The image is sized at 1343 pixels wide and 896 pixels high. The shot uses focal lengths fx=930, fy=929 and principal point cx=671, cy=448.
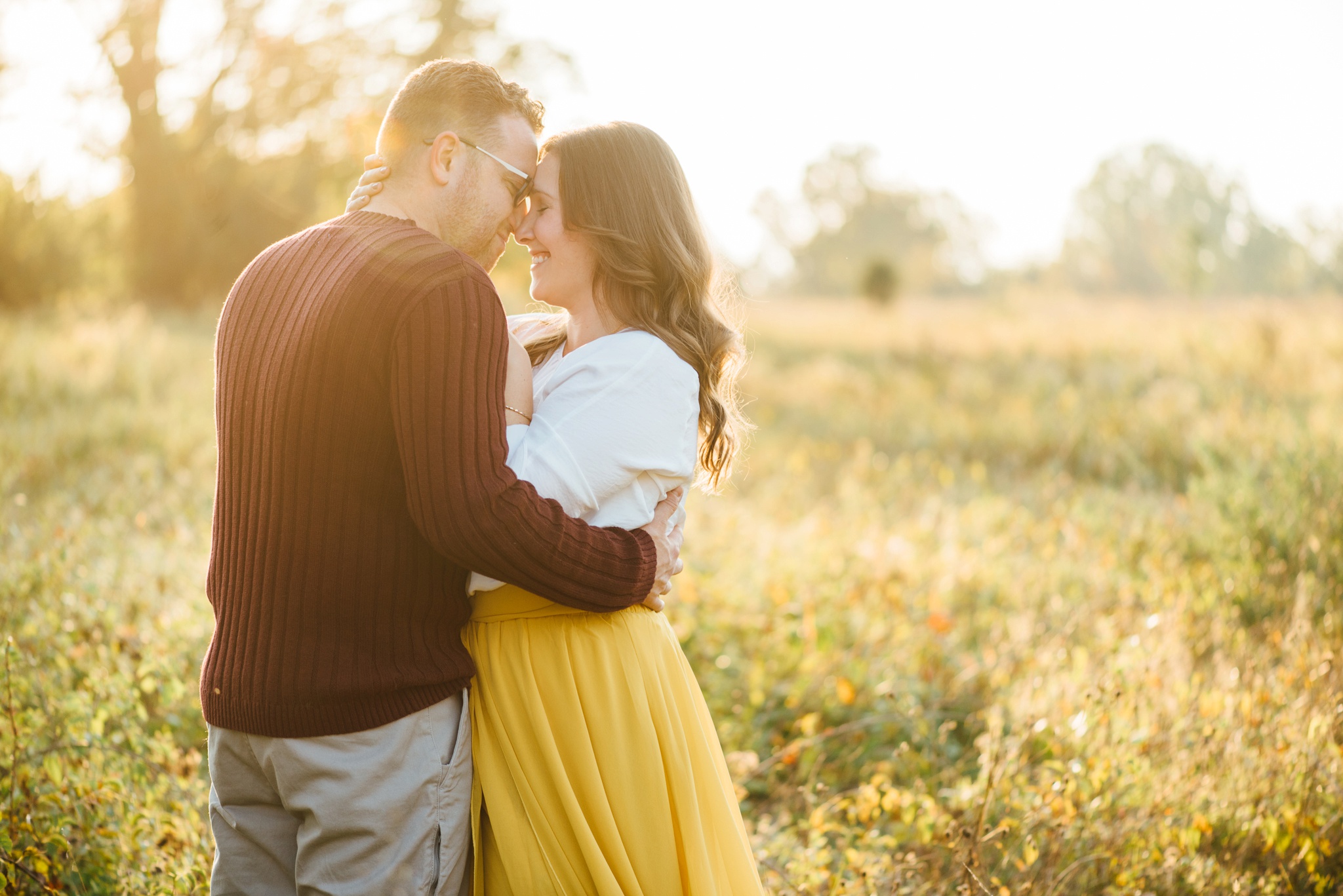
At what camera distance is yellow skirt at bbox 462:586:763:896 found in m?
1.88

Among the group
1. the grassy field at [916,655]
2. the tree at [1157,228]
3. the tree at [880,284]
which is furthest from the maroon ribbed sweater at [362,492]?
the tree at [1157,228]

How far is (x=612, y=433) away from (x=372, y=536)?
486mm

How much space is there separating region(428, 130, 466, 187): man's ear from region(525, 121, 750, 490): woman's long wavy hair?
1.04 ft

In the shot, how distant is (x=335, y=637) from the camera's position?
1.71m

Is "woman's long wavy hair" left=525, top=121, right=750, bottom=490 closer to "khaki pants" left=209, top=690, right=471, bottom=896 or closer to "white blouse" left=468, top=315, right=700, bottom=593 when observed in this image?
"white blouse" left=468, top=315, right=700, bottom=593

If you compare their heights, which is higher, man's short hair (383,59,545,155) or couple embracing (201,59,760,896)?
man's short hair (383,59,545,155)

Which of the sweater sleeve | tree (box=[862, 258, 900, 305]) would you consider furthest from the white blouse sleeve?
tree (box=[862, 258, 900, 305])

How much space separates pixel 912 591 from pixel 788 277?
244ft

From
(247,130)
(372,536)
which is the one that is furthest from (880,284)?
(372,536)

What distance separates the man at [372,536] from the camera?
1595mm

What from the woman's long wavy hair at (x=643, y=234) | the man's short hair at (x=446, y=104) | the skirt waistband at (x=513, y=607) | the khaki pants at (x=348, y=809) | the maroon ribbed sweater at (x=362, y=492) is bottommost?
the khaki pants at (x=348, y=809)

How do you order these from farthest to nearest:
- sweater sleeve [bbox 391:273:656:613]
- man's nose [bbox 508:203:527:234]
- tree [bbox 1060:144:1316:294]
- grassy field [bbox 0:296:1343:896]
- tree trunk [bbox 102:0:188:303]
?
tree [bbox 1060:144:1316:294] < tree trunk [bbox 102:0:188:303] < grassy field [bbox 0:296:1343:896] < man's nose [bbox 508:203:527:234] < sweater sleeve [bbox 391:273:656:613]

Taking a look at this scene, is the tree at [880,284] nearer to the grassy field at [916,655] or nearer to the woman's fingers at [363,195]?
the grassy field at [916,655]

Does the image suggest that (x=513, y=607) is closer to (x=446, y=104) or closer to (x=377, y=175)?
(x=377, y=175)
